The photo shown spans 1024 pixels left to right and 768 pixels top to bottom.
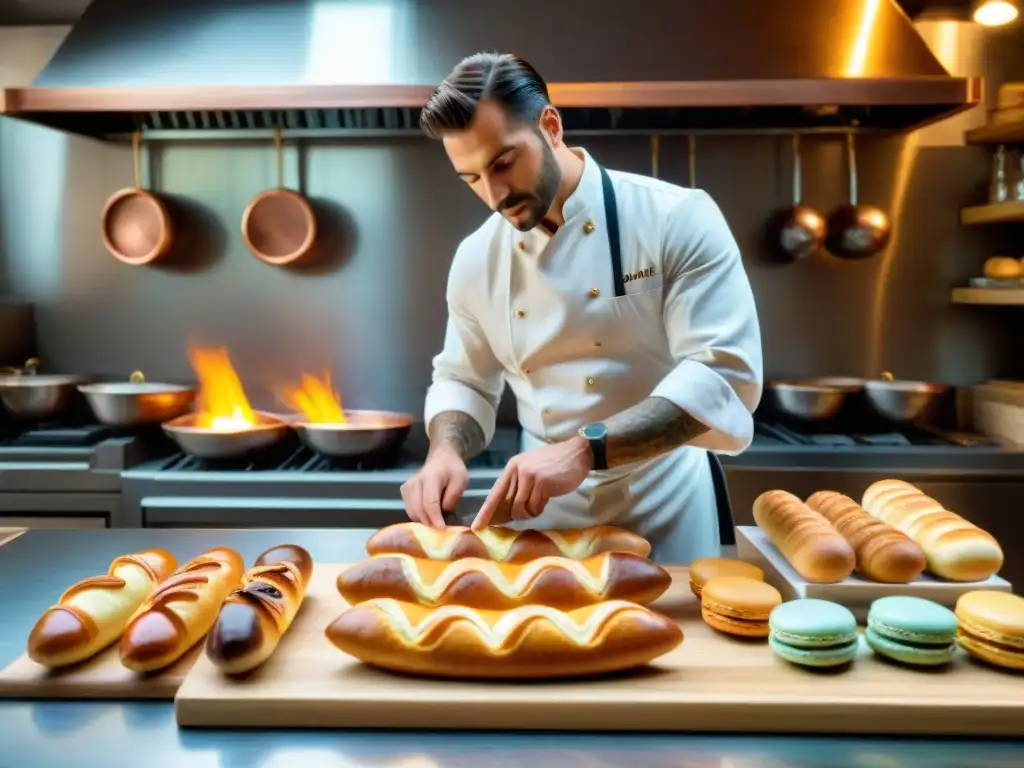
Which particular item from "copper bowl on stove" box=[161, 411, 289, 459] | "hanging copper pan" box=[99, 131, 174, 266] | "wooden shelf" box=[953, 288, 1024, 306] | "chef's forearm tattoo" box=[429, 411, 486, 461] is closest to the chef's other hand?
"chef's forearm tattoo" box=[429, 411, 486, 461]

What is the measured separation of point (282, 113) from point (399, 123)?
0.40 metres

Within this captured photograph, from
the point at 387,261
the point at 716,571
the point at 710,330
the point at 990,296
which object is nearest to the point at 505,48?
the point at 387,261

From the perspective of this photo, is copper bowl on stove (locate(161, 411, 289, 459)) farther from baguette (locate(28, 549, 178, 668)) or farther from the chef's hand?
the chef's hand

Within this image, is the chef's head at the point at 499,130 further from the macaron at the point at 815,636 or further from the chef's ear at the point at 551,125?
the macaron at the point at 815,636

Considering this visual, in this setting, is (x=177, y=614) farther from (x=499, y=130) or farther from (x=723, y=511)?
(x=723, y=511)

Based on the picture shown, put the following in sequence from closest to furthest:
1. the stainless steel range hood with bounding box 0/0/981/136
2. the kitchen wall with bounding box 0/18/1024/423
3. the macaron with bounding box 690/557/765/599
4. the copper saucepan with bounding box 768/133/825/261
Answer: the macaron with bounding box 690/557/765/599
the stainless steel range hood with bounding box 0/0/981/136
the copper saucepan with bounding box 768/133/825/261
the kitchen wall with bounding box 0/18/1024/423

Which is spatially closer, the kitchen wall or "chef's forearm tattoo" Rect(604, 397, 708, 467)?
"chef's forearm tattoo" Rect(604, 397, 708, 467)

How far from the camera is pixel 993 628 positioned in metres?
0.98

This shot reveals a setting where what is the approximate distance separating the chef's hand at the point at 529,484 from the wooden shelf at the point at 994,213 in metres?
2.17

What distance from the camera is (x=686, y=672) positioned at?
3.26 feet

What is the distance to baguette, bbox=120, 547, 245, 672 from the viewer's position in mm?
978

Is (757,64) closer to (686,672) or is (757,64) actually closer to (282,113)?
(282,113)

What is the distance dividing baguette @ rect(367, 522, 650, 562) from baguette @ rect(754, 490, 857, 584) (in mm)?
201

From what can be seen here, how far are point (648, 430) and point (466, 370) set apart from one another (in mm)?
575
